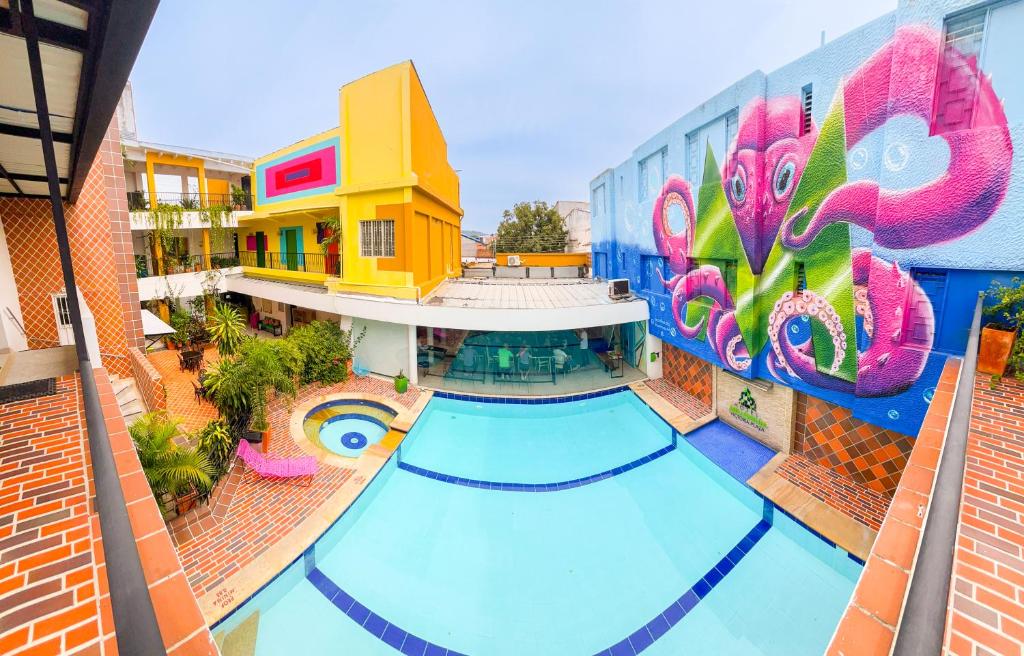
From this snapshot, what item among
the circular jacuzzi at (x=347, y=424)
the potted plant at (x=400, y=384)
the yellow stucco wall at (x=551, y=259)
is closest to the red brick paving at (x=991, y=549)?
the circular jacuzzi at (x=347, y=424)

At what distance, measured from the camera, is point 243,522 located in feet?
19.7

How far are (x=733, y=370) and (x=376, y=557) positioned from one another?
812 cm

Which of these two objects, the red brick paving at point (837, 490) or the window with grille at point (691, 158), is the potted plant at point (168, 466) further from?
the window with grille at point (691, 158)

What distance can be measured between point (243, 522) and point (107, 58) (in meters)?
A: 6.06

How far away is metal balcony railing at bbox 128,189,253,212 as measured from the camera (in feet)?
52.3

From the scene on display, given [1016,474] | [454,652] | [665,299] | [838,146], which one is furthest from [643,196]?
[454,652]

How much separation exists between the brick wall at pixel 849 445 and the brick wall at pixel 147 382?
13.1 m

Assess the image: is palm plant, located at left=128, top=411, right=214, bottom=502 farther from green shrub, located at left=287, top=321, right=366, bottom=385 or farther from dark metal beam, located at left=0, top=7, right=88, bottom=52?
dark metal beam, located at left=0, top=7, right=88, bottom=52

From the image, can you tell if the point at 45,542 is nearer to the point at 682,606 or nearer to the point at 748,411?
the point at 682,606

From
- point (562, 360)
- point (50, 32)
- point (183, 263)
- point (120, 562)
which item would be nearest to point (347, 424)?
point (562, 360)

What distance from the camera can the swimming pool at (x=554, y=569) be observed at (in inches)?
193

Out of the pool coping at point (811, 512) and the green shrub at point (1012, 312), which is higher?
the green shrub at point (1012, 312)

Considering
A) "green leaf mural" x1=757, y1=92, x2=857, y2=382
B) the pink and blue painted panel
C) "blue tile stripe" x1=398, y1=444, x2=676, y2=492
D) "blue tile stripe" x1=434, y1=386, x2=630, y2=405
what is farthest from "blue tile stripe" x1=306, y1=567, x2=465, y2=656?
the pink and blue painted panel

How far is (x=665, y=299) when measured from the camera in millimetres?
11867
